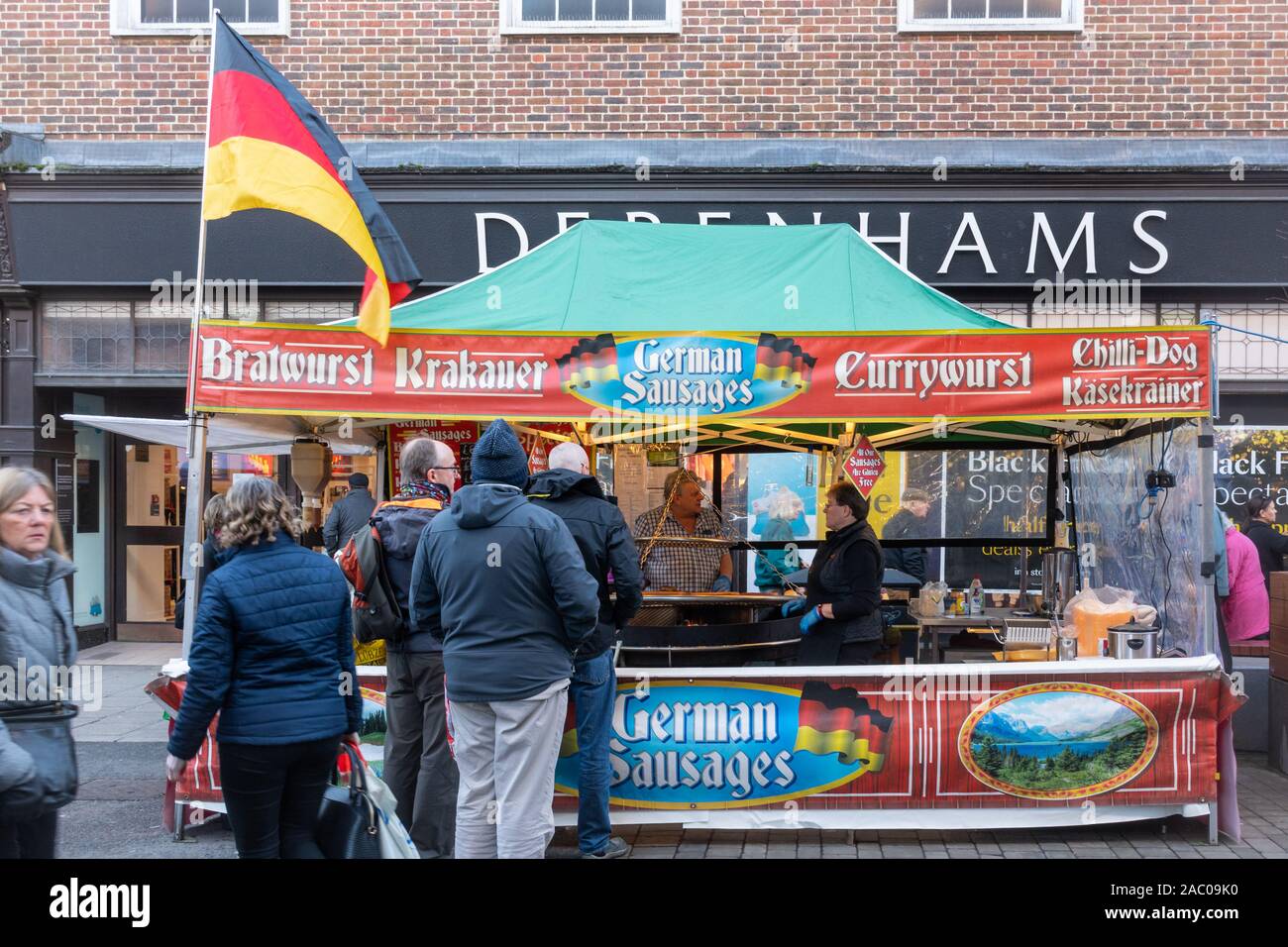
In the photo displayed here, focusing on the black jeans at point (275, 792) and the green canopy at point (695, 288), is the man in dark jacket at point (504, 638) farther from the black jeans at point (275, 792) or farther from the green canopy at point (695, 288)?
the green canopy at point (695, 288)

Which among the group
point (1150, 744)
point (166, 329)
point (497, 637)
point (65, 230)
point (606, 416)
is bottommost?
point (1150, 744)

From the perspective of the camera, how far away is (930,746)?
219 inches

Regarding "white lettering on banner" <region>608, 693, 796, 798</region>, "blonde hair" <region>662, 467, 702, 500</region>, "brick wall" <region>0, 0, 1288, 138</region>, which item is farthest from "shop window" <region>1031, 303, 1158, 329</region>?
"white lettering on banner" <region>608, 693, 796, 798</region>

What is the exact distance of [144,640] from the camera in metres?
11.5

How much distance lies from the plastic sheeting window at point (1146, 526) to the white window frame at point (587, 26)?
549 cm

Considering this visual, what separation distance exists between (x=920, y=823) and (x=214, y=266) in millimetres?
7981

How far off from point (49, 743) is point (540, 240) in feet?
24.5

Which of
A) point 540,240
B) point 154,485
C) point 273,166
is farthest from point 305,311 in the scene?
point 273,166

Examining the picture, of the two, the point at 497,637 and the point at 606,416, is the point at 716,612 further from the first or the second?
the point at 497,637

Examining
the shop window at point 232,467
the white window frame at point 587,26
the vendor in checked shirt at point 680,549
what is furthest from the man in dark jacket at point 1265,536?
the shop window at point 232,467

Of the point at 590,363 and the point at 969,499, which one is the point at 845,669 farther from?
the point at 969,499

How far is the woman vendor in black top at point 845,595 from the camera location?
19.8 ft

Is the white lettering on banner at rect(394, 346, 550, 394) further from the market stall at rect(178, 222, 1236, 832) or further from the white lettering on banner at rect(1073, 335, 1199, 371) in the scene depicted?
the white lettering on banner at rect(1073, 335, 1199, 371)
